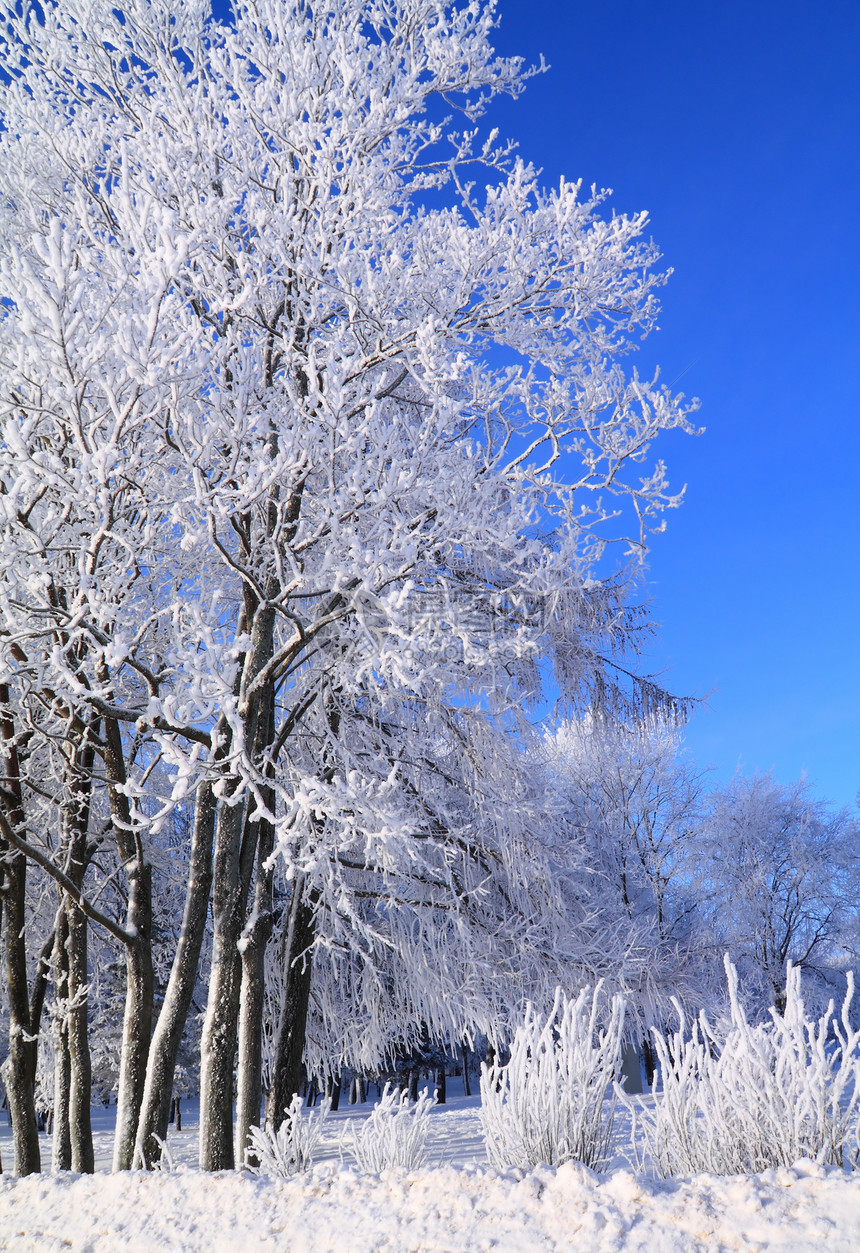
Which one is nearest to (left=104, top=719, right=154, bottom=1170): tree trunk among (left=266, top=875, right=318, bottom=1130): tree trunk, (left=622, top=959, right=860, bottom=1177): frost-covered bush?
(left=266, top=875, right=318, bottom=1130): tree trunk

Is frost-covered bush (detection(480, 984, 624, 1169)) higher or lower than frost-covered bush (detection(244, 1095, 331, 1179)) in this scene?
higher

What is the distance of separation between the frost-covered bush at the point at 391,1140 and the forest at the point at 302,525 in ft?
4.57

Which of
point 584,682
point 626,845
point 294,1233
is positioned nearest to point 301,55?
point 584,682

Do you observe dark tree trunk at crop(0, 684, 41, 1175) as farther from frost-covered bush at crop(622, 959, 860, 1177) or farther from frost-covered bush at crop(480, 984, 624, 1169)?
frost-covered bush at crop(622, 959, 860, 1177)

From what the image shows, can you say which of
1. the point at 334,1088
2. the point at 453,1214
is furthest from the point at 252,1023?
the point at 334,1088

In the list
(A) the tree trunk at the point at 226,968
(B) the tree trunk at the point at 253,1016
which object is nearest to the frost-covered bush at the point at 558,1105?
(A) the tree trunk at the point at 226,968

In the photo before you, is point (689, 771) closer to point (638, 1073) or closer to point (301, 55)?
point (638, 1073)

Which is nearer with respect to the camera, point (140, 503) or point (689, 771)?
point (140, 503)

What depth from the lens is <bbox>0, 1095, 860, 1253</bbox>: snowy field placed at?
2580 millimetres

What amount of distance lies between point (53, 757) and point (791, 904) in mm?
18518

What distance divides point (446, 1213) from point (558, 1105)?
0.64 metres

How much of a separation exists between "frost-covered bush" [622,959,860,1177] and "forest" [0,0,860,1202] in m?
0.22

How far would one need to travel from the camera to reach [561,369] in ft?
24.3

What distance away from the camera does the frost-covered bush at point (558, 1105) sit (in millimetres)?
3395
